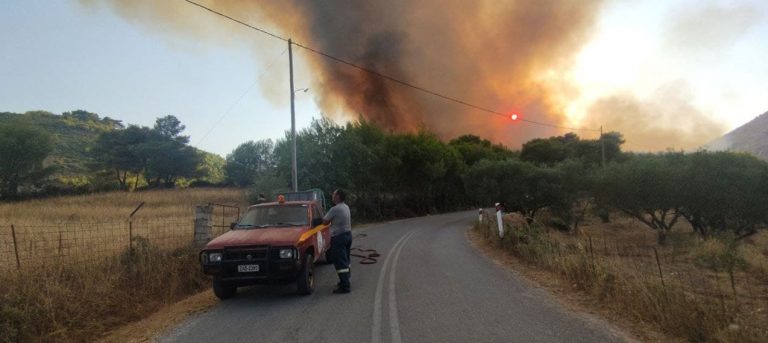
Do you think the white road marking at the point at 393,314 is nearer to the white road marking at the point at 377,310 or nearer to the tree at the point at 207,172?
the white road marking at the point at 377,310

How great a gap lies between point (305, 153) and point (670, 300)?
27190mm

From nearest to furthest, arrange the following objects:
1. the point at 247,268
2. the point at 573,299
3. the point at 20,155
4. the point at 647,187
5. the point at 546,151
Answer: the point at 573,299
the point at 247,268
the point at 647,187
the point at 20,155
the point at 546,151

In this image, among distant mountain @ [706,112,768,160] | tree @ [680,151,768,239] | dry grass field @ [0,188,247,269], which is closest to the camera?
dry grass field @ [0,188,247,269]

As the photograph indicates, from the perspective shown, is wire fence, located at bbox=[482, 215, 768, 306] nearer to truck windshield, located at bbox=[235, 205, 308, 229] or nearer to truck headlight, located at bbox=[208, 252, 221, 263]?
truck windshield, located at bbox=[235, 205, 308, 229]

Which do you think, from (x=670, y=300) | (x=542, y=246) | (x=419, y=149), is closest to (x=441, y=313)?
(x=670, y=300)

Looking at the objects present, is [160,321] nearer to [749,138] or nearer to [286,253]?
[286,253]

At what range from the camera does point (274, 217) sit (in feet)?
30.9

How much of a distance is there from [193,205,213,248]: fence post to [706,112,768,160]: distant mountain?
124175mm

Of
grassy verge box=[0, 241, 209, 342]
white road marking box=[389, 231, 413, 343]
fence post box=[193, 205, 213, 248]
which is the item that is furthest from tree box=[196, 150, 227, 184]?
white road marking box=[389, 231, 413, 343]

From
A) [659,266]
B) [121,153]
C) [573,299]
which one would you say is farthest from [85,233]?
Answer: [121,153]

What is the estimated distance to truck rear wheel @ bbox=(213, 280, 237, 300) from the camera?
7922 millimetres

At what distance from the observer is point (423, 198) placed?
4969cm

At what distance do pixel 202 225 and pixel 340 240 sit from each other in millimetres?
5370

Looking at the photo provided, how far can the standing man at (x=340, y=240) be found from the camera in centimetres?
821
